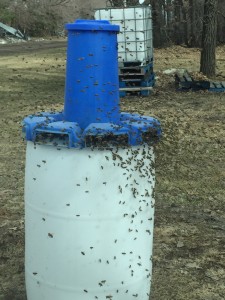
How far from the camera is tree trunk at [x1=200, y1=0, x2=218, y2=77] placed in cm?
1227

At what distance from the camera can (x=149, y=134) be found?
2428 mm

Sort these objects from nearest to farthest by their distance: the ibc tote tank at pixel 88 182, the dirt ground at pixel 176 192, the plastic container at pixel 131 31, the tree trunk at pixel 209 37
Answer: the ibc tote tank at pixel 88 182 < the dirt ground at pixel 176 192 < the plastic container at pixel 131 31 < the tree trunk at pixel 209 37

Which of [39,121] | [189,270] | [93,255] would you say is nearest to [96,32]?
[39,121]

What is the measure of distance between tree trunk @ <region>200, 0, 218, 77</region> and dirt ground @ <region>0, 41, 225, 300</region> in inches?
83.1

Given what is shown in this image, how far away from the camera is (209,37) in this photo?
1252 centimetres

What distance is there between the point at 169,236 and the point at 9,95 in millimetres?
7559

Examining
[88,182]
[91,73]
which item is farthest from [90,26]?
[88,182]

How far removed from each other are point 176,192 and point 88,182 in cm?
291

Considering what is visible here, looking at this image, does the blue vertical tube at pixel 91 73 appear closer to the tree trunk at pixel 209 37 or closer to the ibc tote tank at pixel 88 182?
the ibc tote tank at pixel 88 182

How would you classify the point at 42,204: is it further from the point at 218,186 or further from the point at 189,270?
the point at 218,186

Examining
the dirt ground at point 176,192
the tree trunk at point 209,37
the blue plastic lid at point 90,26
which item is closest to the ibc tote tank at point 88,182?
the blue plastic lid at point 90,26

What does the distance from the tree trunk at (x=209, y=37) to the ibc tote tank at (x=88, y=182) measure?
1028cm

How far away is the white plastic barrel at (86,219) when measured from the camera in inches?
91.2

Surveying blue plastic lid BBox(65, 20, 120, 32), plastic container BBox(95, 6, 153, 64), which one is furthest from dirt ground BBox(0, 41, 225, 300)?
blue plastic lid BBox(65, 20, 120, 32)
